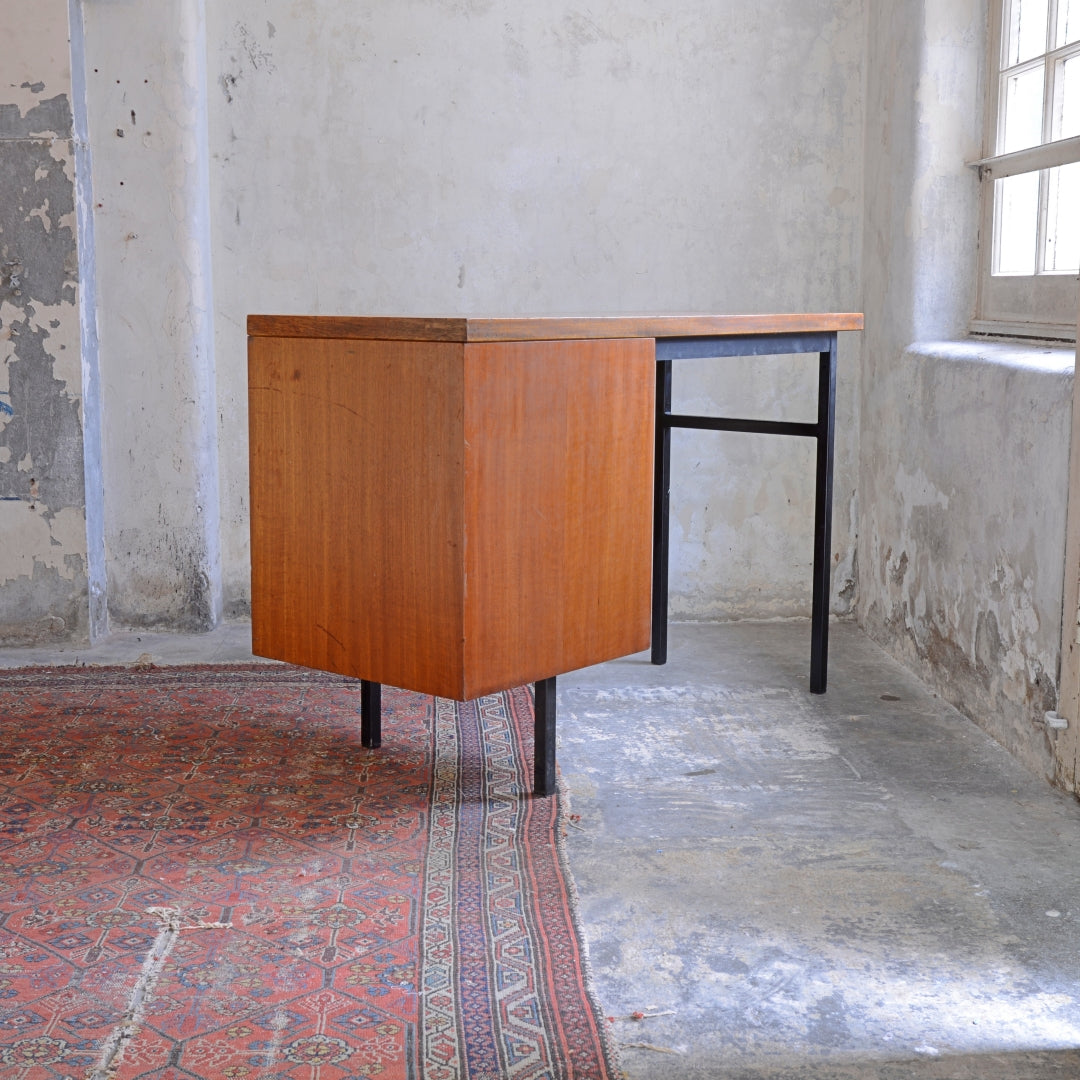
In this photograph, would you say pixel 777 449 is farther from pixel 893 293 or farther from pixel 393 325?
pixel 393 325

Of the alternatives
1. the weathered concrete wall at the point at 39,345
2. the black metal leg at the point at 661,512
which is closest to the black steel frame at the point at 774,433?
the black metal leg at the point at 661,512

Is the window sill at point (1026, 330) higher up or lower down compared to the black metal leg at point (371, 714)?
higher up

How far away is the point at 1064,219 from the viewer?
3.32m

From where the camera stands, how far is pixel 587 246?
418 cm

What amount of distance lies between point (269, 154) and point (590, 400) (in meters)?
2.10

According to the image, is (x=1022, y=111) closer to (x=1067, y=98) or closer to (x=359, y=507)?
(x=1067, y=98)

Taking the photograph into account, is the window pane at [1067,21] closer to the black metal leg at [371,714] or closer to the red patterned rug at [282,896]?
the red patterned rug at [282,896]

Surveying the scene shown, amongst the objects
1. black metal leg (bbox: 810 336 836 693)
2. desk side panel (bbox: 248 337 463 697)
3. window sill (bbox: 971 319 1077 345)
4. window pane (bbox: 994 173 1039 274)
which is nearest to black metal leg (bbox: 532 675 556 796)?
desk side panel (bbox: 248 337 463 697)

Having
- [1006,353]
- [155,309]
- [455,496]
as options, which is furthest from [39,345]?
[1006,353]

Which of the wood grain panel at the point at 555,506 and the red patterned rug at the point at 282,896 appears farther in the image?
the wood grain panel at the point at 555,506

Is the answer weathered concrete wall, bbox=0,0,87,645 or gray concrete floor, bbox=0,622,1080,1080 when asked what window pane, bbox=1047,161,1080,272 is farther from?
weathered concrete wall, bbox=0,0,87,645

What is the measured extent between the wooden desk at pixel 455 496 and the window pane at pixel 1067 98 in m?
1.27

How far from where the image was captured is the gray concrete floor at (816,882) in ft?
5.82

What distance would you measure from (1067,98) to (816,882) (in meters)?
2.23
